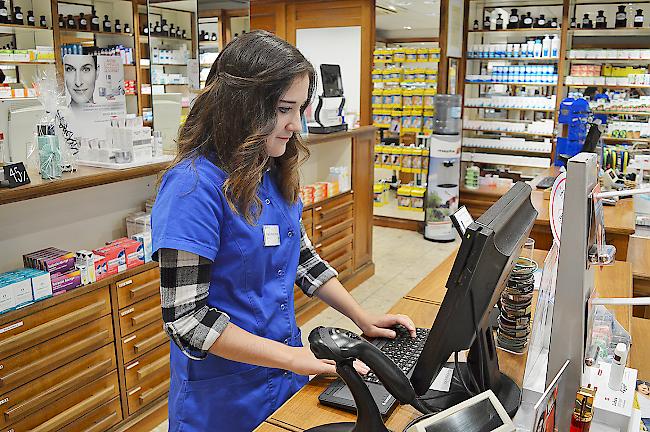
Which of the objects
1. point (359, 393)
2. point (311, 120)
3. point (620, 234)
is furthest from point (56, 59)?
point (359, 393)

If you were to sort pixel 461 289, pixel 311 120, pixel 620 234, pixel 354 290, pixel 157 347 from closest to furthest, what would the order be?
1. pixel 461 289
2. pixel 157 347
3. pixel 620 234
4. pixel 311 120
5. pixel 354 290

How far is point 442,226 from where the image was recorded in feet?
22.3

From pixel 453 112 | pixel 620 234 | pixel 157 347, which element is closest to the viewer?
pixel 157 347

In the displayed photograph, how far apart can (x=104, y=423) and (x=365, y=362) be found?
82.8 inches

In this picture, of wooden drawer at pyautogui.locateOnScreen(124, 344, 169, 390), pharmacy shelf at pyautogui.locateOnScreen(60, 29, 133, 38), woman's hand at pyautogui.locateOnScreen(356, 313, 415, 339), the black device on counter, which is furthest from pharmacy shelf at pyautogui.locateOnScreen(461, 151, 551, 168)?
the black device on counter

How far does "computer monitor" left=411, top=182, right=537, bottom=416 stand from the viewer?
3.36 feet

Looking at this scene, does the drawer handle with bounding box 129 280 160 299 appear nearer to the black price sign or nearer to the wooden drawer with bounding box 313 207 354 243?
the black price sign

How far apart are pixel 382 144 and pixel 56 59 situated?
4.19m

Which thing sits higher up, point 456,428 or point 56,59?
point 56,59

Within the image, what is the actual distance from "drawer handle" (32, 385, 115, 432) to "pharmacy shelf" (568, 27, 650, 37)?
6.48 m

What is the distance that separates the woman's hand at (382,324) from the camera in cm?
164

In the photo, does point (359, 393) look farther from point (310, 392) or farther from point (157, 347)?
point (157, 347)

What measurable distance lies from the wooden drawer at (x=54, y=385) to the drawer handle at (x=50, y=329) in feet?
0.57

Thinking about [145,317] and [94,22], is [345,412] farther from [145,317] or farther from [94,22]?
[94,22]
